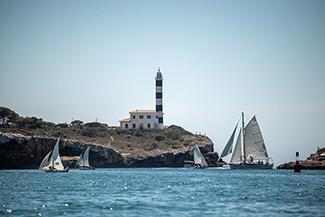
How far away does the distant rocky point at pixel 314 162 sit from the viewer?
588 feet

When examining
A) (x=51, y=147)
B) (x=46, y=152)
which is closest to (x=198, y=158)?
(x=51, y=147)

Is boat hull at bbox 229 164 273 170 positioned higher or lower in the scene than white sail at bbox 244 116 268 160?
lower

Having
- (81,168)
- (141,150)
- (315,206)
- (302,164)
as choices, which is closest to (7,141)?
(81,168)

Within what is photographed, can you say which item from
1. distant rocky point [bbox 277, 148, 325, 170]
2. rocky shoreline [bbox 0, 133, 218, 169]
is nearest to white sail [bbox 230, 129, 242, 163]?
distant rocky point [bbox 277, 148, 325, 170]

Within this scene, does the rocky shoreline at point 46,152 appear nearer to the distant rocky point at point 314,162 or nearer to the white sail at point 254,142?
the distant rocky point at point 314,162

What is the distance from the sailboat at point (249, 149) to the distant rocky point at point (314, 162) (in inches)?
822

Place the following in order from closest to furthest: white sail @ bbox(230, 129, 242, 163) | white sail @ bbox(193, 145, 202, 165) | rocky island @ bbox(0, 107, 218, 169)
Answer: white sail @ bbox(230, 129, 242, 163)
rocky island @ bbox(0, 107, 218, 169)
white sail @ bbox(193, 145, 202, 165)

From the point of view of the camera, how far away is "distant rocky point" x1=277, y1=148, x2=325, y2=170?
588 ft

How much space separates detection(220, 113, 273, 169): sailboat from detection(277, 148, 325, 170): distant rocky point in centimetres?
2087

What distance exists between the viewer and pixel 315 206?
54.8 m

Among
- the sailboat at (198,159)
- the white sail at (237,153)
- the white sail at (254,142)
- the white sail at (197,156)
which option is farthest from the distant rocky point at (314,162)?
the white sail at (254,142)

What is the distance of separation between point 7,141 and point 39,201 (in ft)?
339

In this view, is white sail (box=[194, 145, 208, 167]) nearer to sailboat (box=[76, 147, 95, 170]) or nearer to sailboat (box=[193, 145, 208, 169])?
sailboat (box=[193, 145, 208, 169])

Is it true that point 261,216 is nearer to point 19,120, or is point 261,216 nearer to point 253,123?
point 253,123
